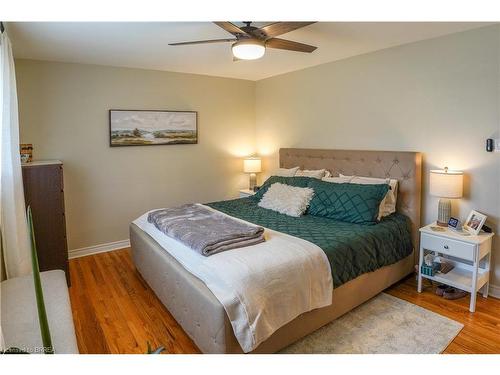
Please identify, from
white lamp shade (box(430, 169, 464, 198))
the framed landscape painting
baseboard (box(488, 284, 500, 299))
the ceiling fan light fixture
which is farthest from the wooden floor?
the ceiling fan light fixture

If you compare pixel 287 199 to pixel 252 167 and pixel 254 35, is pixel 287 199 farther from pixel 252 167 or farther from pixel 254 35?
pixel 254 35

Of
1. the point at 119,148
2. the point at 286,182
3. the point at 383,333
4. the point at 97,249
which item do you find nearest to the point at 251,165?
the point at 286,182

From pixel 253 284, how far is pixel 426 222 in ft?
7.28

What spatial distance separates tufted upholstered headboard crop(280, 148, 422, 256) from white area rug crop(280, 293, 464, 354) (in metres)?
0.91

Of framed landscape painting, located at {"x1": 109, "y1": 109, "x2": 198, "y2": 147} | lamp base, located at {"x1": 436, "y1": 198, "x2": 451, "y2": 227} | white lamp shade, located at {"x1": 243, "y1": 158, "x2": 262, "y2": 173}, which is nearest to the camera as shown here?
lamp base, located at {"x1": 436, "y1": 198, "x2": 451, "y2": 227}

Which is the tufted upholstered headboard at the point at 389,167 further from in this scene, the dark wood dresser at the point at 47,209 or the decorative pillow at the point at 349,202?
the dark wood dresser at the point at 47,209

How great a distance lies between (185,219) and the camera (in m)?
2.78

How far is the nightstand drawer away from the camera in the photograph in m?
2.54

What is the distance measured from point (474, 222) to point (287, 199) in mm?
1675

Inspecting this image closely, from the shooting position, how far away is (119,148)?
13.3 ft

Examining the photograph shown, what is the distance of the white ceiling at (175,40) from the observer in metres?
2.53

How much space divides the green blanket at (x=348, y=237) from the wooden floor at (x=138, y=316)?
0.49 metres

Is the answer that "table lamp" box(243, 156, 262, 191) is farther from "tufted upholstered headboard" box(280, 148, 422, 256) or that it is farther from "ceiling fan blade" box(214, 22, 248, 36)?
"ceiling fan blade" box(214, 22, 248, 36)
